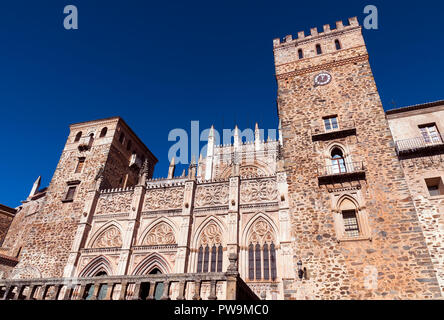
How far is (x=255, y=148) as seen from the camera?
37.7 meters

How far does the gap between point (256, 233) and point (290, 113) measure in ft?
26.6

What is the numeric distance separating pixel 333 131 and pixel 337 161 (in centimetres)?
178

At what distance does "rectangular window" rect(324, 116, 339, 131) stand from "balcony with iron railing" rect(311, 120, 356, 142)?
10cm

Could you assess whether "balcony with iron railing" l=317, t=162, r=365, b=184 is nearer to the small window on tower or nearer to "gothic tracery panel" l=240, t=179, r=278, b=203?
"gothic tracery panel" l=240, t=179, r=278, b=203

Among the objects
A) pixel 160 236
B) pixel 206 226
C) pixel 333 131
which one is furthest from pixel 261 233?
pixel 333 131

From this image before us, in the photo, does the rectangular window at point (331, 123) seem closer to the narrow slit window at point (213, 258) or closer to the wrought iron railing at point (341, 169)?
the wrought iron railing at point (341, 169)

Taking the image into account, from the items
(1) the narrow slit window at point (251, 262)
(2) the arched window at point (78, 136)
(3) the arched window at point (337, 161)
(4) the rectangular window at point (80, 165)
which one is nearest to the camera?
(3) the arched window at point (337, 161)

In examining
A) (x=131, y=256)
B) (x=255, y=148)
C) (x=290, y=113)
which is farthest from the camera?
(x=255, y=148)

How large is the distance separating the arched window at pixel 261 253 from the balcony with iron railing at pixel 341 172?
17.5 ft

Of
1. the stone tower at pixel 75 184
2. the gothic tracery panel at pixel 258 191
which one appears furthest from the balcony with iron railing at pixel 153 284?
the stone tower at pixel 75 184

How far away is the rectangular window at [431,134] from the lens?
16641mm
